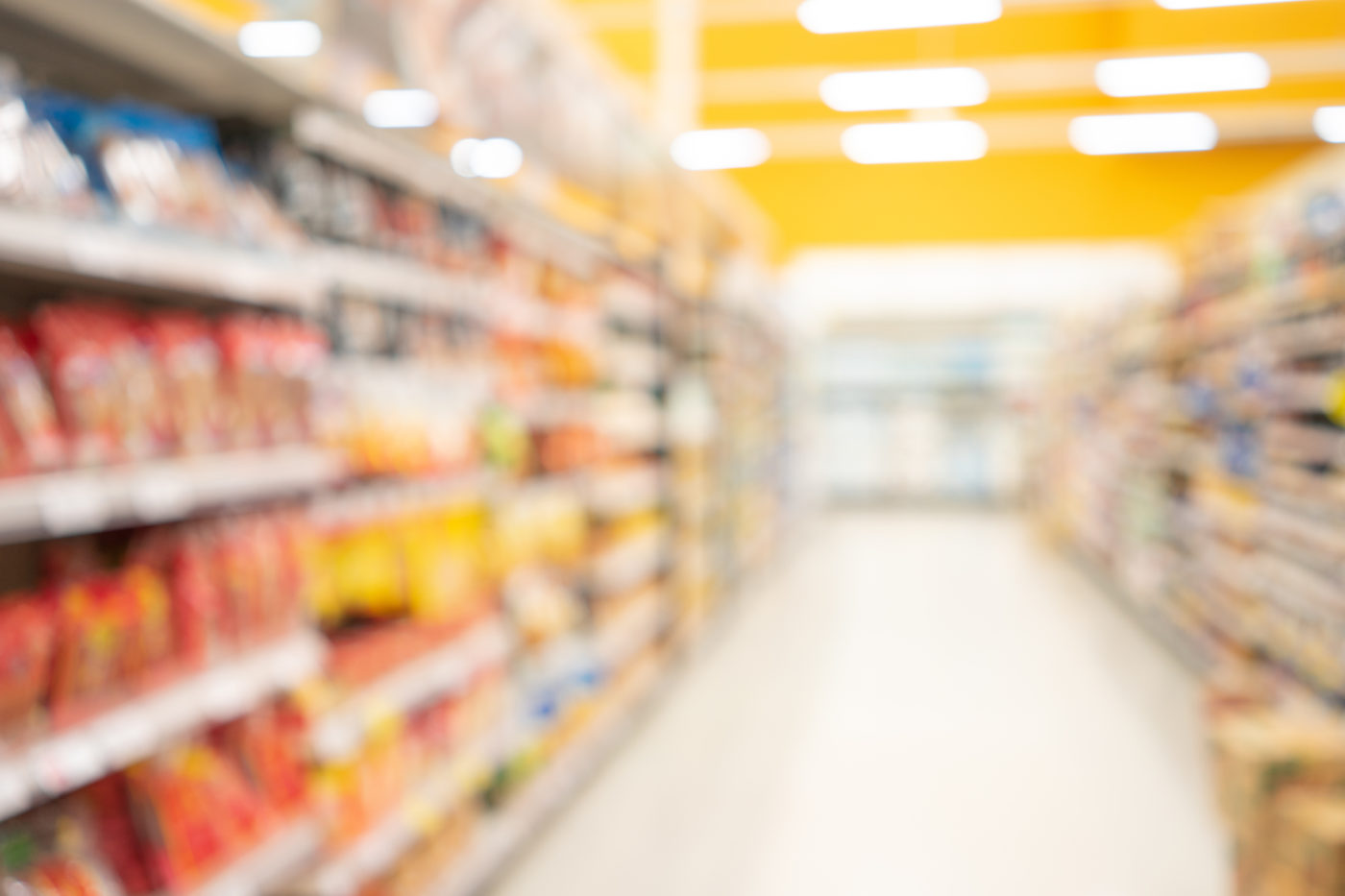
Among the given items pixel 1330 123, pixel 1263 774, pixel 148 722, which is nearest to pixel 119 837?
pixel 148 722

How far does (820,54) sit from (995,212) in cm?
339

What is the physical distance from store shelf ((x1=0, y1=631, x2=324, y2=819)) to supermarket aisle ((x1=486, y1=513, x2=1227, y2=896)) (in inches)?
52.9

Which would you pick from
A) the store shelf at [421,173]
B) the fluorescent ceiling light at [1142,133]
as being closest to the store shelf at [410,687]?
the store shelf at [421,173]

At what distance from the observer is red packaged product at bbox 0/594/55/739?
4.64 ft

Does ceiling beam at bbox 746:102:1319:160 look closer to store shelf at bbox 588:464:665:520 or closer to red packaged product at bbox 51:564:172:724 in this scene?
store shelf at bbox 588:464:665:520

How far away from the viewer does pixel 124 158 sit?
1617 millimetres

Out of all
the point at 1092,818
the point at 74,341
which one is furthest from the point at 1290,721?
the point at 74,341

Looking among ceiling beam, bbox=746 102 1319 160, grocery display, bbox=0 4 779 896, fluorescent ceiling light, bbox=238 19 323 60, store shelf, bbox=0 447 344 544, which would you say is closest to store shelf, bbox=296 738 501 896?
grocery display, bbox=0 4 779 896

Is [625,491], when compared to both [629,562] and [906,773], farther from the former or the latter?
[906,773]

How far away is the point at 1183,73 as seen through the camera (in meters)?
8.99

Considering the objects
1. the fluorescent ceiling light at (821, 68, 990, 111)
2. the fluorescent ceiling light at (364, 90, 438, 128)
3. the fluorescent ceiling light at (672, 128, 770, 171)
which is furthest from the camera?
the fluorescent ceiling light at (672, 128, 770, 171)

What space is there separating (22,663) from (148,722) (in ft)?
0.74

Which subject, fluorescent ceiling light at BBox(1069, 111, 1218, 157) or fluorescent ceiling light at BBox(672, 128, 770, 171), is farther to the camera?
fluorescent ceiling light at BBox(672, 128, 770, 171)

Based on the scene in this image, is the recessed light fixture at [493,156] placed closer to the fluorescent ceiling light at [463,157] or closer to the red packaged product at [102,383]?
the fluorescent ceiling light at [463,157]
